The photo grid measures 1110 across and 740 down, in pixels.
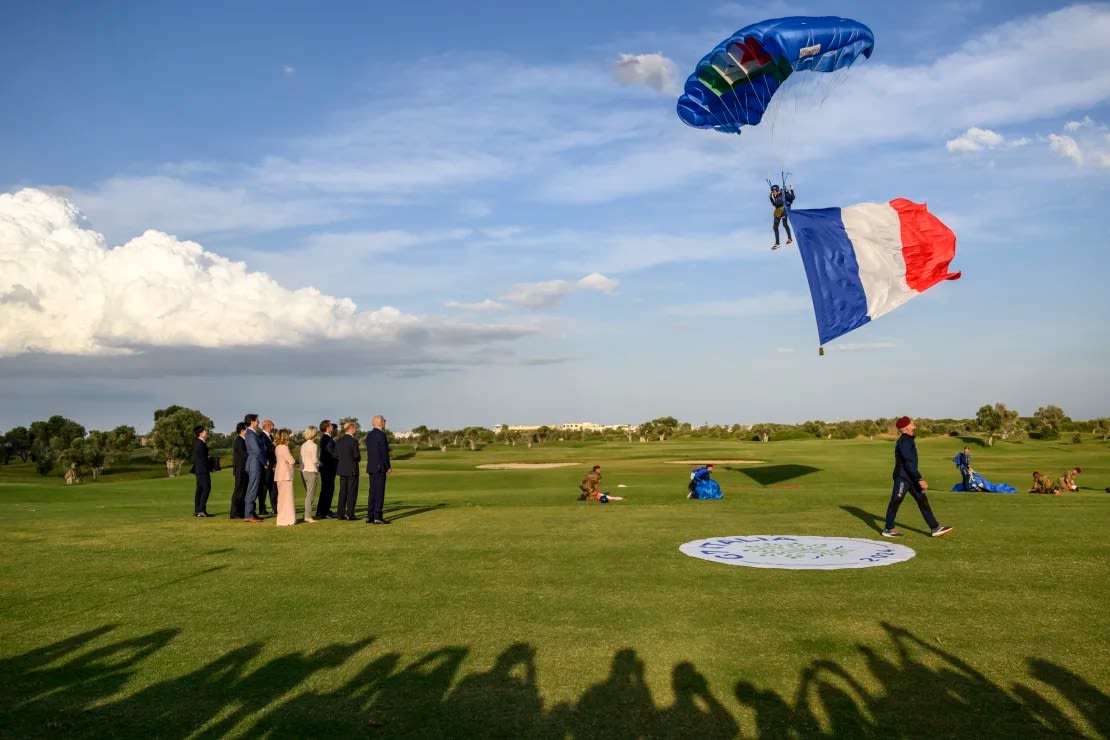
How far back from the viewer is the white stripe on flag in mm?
21969

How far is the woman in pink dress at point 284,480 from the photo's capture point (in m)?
19.9

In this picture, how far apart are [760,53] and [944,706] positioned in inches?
695

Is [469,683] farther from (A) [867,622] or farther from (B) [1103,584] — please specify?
(B) [1103,584]

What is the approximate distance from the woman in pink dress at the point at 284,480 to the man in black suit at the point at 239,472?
170 cm

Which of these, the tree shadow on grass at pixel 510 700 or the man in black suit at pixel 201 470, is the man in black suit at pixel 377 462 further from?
the tree shadow on grass at pixel 510 700

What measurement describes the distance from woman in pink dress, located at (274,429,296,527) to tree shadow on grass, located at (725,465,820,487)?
2031cm

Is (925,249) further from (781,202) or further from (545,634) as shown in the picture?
(545,634)

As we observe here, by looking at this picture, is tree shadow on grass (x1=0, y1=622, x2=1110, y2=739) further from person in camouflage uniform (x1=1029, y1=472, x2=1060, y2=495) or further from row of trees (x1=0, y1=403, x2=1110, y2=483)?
row of trees (x1=0, y1=403, x2=1110, y2=483)

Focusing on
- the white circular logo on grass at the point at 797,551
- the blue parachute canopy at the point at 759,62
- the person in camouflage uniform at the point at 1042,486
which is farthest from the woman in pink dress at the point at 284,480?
the person in camouflage uniform at the point at 1042,486

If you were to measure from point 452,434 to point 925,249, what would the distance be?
98540 mm

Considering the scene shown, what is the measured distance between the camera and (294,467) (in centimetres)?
2136

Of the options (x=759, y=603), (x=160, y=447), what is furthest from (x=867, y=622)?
(x=160, y=447)

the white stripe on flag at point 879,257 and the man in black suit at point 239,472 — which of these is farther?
the white stripe on flag at point 879,257

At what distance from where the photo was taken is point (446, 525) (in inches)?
772
